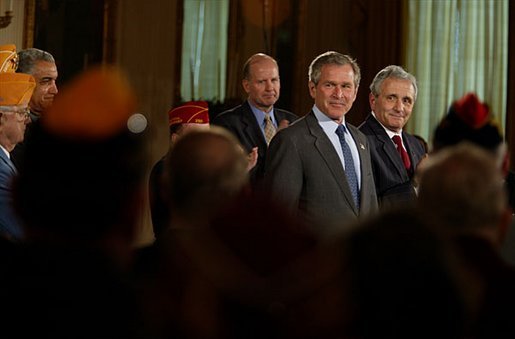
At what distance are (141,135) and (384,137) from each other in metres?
Answer: 3.53

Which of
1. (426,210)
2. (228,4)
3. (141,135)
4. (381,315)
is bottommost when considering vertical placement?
(381,315)

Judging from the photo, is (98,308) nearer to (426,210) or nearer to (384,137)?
(426,210)

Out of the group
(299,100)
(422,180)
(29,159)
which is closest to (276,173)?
(422,180)

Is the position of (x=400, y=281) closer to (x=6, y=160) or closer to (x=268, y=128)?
(x=6, y=160)

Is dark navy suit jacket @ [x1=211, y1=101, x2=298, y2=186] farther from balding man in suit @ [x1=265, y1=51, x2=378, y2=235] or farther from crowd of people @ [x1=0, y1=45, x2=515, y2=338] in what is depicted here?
crowd of people @ [x1=0, y1=45, x2=515, y2=338]

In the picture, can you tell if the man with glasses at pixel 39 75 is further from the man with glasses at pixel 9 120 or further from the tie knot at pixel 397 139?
the tie knot at pixel 397 139

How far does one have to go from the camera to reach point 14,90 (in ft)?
14.4

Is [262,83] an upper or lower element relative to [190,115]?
upper

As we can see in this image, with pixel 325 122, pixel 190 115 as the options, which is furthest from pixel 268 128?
pixel 325 122

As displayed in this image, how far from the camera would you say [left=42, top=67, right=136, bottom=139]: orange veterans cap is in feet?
6.04

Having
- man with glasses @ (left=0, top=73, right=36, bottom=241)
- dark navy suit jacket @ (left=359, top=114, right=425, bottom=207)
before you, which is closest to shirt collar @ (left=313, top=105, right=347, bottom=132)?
dark navy suit jacket @ (left=359, top=114, right=425, bottom=207)

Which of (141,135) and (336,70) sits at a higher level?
(336,70)

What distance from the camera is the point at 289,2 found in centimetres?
806

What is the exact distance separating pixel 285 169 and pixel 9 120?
3.77 feet
